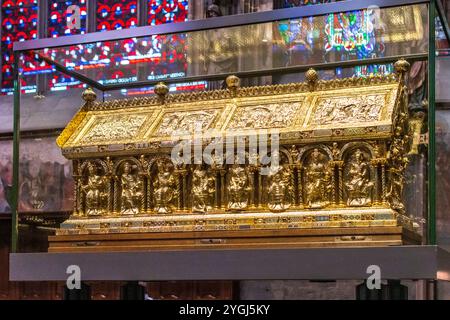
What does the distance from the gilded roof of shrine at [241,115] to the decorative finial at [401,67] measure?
55 mm

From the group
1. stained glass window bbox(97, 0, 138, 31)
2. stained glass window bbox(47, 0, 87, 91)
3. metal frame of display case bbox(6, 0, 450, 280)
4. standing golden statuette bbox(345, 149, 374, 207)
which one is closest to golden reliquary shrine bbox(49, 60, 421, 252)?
standing golden statuette bbox(345, 149, 374, 207)

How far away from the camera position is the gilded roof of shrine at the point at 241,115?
6047 mm

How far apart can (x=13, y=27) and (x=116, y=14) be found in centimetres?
150

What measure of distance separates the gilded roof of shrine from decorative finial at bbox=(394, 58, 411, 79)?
55 millimetres

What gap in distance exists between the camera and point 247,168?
6.27 meters

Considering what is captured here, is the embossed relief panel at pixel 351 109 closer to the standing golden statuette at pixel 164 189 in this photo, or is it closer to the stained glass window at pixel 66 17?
the standing golden statuette at pixel 164 189

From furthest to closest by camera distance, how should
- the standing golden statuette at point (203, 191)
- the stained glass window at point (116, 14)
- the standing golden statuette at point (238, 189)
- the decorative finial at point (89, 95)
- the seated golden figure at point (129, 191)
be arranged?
the stained glass window at point (116, 14)
the decorative finial at point (89, 95)
the seated golden figure at point (129, 191)
the standing golden statuette at point (203, 191)
the standing golden statuette at point (238, 189)

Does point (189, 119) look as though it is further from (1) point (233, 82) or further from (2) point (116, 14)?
(2) point (116, 14)

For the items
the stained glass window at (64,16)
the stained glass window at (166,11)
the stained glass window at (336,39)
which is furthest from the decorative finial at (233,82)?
the stained glass window at (64,16)

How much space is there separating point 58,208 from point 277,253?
2305mm

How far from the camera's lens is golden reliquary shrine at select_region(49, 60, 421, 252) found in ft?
19.3

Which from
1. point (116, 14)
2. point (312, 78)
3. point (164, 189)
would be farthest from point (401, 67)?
point (116, 14)

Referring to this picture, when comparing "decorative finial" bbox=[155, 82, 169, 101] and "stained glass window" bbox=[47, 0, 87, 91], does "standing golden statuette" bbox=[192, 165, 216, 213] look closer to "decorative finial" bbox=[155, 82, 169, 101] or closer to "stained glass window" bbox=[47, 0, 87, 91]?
"decorative finial" bbox=[155, 82, 169, 101]

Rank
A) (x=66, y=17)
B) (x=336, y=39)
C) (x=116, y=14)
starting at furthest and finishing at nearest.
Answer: (x=66, y=17), (x=116, y=14), (x=336, y=39)
